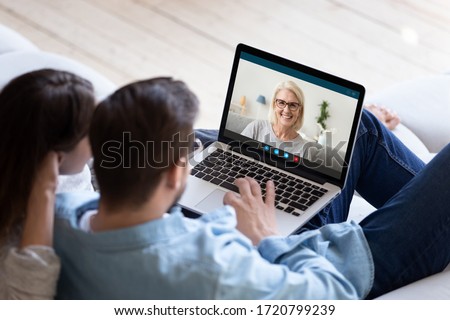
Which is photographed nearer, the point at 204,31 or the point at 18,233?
the point at 18,233

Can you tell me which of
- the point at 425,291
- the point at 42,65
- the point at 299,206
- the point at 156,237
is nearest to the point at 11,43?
the point at 42,65

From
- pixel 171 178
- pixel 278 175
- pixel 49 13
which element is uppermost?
pixel 171 178

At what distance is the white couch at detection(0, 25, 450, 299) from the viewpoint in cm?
213

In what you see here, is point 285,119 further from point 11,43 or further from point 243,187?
point 11,43

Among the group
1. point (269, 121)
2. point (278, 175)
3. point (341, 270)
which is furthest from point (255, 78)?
point (341, 270)

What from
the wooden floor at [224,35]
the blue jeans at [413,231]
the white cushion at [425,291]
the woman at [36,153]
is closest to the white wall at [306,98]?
the blue jeans at [413,231]

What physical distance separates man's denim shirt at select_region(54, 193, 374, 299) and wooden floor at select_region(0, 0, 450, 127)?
5.22 feet

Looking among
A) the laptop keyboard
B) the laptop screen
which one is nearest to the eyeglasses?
the laptop screen

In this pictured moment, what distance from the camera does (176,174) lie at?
1276 millimetres

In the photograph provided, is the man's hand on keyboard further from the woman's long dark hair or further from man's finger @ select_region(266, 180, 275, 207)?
the woman's long dark hair

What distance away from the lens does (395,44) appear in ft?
10.6

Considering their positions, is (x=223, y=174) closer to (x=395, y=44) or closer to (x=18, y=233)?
(x=18, y=233)

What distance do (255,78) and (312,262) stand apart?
55 cm

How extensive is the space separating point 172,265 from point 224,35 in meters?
2.08
